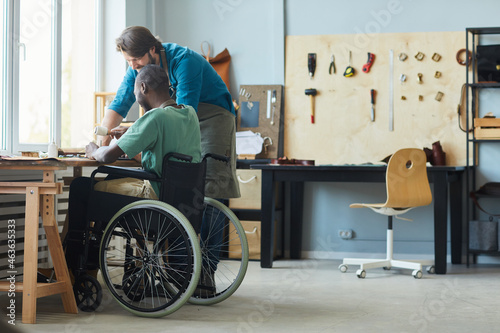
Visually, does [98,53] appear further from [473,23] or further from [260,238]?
[473,23]

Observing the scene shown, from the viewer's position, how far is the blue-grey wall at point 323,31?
493 centimetres

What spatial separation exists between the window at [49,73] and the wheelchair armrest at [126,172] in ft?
5.05

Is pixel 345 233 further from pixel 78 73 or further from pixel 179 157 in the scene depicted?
pixel 179 157

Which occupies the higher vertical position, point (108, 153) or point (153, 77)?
point (153, 77)

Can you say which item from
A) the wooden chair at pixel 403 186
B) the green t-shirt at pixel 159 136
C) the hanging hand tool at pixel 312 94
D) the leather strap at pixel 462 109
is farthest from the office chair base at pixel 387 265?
the green t-shirt at pixel 159 136

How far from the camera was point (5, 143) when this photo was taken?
12.6 ft

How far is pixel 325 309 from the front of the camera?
9.45 ft

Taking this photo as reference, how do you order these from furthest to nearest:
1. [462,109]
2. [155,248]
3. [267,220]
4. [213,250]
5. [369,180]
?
[462,109] → [267,220] → [369,180] → [213,250] → [155,248]

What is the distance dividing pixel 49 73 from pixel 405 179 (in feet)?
8.73

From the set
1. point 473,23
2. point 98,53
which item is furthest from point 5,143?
point 473,23

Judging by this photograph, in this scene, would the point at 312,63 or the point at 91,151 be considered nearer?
the point at 91,151

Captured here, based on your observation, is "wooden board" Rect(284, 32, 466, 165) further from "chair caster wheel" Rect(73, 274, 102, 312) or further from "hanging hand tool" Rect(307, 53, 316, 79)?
"chair caster wheel" Rect(73, 274, 102, 312)

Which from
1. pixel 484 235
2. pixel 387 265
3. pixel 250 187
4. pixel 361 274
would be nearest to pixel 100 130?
pixel 361 274

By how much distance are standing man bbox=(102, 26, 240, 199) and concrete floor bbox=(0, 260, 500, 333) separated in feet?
2.11
